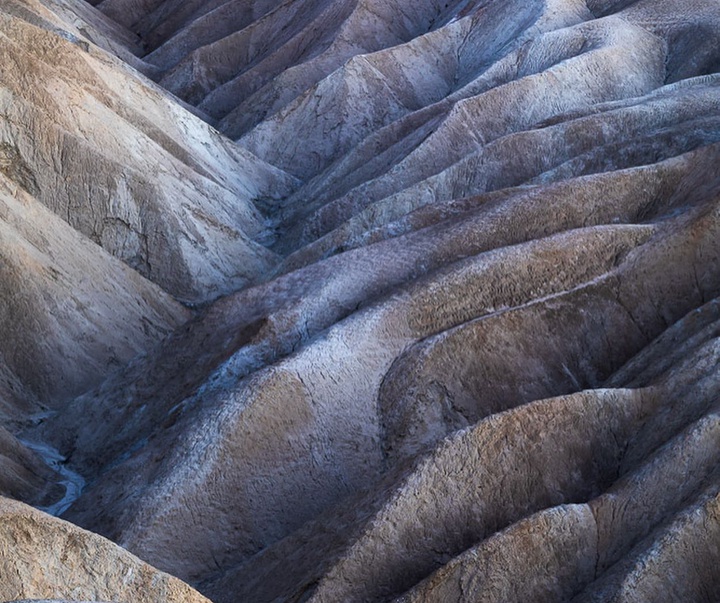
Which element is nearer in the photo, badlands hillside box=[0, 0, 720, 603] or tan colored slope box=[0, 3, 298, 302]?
badlands hillside box=[0, 0, 720, 603]

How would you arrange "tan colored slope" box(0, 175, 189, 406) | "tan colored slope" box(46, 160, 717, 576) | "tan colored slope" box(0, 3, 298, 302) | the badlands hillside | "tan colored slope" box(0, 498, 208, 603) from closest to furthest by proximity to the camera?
"tan colored slope" box(0, 498, 208, 603)
the badlands hillside
"tan colored slope" box(46, 160, 717, 576)
"tan colored slope" box(0, 175, 189, 406)
"tan colored slope" box(0, 3, 298, 302)

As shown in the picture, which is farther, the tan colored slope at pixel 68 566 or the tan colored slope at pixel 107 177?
the tan colored slope at pixel 107 177

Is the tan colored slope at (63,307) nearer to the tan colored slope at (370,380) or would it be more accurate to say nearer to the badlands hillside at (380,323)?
the badlands hillside at (380,323)

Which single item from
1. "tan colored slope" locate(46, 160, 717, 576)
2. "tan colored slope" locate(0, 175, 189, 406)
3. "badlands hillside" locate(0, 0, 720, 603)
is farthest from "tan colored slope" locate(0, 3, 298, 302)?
"tan colored slope" locate(46, 160, 717, 576)

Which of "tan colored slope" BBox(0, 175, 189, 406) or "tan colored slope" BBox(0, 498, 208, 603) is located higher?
"tan colored slope" BBox(0, 175, 189, 406)

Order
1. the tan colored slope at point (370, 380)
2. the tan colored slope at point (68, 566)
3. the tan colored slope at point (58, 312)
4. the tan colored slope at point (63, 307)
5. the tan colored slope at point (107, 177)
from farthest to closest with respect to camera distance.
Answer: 1. the tan colored slope at point (107, 177)
2. the tan colored slope at point (63, 307)
3. the tan colored slope at point (58, 312)
4. the tan colored slope at point (370, 380)
5. the tan colored slope at point (68, 566)

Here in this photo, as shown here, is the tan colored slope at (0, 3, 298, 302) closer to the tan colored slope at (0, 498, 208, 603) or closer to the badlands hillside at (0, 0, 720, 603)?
the badlands hillside at (0, 0, 720, 603)

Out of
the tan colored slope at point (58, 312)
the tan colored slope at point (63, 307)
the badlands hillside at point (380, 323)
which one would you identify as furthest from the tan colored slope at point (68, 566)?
the tan colored slope at point (63, 307)

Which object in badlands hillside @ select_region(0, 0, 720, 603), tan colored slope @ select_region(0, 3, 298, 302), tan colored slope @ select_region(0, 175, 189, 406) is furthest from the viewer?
tan colored slope @ select_region(0, 3, 298, 302)

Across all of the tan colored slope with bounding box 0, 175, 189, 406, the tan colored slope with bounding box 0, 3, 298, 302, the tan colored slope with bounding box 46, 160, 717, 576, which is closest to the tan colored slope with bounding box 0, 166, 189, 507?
the tan colored slope with bounding box 0, 175, 189, 406
